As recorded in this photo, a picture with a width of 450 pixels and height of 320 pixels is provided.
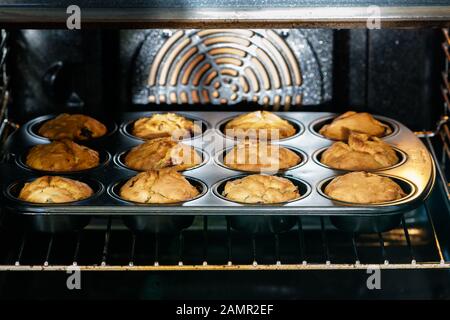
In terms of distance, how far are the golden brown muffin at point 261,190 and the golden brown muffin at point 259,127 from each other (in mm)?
390

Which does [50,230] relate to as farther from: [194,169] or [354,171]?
[354,171]

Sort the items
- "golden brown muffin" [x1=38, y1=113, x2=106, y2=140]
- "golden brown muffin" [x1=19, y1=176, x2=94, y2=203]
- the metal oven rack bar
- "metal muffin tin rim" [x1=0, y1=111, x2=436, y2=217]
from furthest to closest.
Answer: "golden brown muffin" [x1=38, y1=113, x2=106, y2=140] < "golden brown muffin" [x1=19, y1=176, x2=94, y2=203] < "metal muffin tin rim" [x1=0, y1=111, x2=436, y2=217] < the metal oven rack bar

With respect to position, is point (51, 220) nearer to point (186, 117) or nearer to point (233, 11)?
point (186, 117)

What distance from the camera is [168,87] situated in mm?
3398

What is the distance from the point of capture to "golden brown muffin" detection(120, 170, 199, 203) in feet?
8.77

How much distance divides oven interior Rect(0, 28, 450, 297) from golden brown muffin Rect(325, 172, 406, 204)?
1.70ft

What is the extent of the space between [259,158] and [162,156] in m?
0.36

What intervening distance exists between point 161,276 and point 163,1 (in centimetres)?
127

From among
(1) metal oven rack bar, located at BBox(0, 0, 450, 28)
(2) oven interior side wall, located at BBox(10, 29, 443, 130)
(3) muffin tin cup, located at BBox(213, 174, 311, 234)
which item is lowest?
(3) muffin tin cup, located at BBox(213, 174, 311, 234)

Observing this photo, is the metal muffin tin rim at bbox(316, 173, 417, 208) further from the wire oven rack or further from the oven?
the wire oven rack

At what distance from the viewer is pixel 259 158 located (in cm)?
296

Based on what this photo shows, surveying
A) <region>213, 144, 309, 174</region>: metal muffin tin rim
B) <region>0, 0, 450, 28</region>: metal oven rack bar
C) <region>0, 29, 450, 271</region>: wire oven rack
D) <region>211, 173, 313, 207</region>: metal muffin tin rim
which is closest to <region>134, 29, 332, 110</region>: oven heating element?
<region>213, 144, 309, 174</region>: metal muffin tin rim
